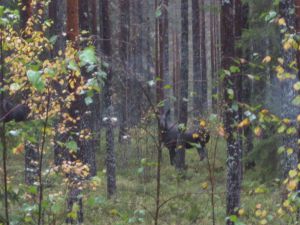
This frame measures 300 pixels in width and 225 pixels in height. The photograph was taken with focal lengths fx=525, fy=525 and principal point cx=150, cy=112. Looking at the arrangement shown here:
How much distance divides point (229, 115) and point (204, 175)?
10308mm

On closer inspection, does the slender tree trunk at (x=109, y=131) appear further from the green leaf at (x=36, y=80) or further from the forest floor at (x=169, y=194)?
the green leaf at (x=36, y=80)

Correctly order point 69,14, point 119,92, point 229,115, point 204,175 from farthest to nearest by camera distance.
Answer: point 119,92
point 204,175
point 69,14
point 229,115

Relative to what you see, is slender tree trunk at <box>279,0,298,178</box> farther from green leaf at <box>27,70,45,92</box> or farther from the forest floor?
green leaf at <box>27,70,45,92</box>

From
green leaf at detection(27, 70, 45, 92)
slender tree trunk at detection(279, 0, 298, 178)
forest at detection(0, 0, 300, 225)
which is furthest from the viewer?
slender tree trunk at detection(279, 0, 298, 178)

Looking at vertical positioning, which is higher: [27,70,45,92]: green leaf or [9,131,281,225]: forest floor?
[27,70,45,92]: green leaf

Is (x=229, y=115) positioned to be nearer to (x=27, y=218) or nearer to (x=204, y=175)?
(x=27, y=218)

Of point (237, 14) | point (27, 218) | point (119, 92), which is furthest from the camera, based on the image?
point (119, 92)

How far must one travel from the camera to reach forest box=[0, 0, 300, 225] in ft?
14.8

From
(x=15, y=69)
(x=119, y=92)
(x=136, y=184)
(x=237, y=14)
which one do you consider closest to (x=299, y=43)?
(x=15, y=69)

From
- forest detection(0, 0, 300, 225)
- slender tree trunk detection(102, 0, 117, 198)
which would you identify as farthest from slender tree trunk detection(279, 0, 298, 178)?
slender tree trunk detection(102, 0, 117, 198)

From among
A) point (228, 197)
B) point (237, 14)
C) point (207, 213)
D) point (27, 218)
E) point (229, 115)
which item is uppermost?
point (237, 14)

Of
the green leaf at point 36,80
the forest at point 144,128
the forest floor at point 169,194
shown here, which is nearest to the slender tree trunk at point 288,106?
the forest at point 144,128

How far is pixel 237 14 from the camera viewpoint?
55.4 feet

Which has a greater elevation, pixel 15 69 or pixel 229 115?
pixel 15 69
